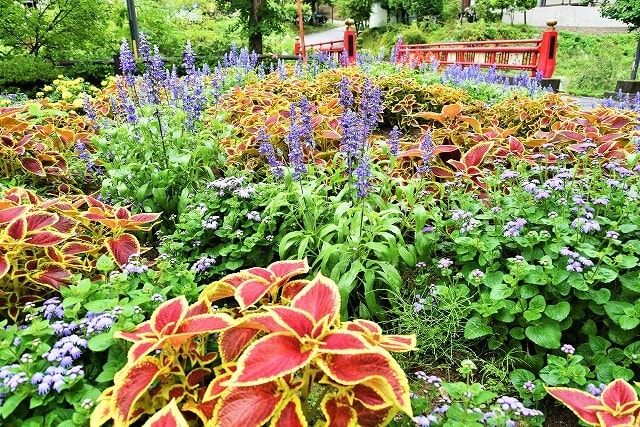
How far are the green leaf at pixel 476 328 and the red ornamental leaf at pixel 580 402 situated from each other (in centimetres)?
52

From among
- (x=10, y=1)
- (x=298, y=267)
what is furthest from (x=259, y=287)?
(x=10, y=1)

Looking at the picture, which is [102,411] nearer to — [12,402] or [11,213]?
[12,402]

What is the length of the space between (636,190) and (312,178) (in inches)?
70.0

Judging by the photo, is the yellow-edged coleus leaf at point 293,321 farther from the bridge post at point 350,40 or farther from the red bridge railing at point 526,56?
the bridge post at point 350,40

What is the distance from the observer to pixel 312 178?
10.1ft

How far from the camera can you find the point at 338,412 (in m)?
1.25

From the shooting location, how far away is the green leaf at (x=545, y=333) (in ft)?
6.15

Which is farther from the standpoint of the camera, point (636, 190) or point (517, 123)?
point (517, 123)

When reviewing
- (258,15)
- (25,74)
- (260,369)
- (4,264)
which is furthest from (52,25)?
(260,369)

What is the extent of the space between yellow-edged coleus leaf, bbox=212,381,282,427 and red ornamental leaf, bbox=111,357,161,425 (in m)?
0.21

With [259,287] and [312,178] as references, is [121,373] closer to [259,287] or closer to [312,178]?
[259,287]

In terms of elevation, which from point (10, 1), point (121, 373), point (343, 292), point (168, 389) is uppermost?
point (10, 1)

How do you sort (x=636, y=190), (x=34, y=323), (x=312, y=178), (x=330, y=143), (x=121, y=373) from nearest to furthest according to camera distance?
(x=121, y=373), (x=34, y=323), (x=636, y=190), (x=312, y=178), (x=330, y=143)

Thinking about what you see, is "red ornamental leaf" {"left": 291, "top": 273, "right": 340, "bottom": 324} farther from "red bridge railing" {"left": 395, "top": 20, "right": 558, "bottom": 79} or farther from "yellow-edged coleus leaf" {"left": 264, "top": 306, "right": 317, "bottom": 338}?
"red bridge railing" {"left": 395, "top": 20, "right": 558, "bottom": 79}
